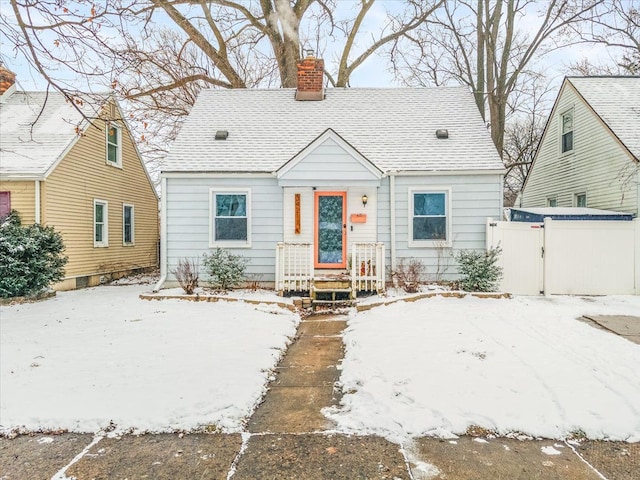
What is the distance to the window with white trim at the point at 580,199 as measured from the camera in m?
12.9

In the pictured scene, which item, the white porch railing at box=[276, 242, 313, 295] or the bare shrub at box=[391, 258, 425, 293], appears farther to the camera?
the white porch railing at box=[276, 242, 313, 295]

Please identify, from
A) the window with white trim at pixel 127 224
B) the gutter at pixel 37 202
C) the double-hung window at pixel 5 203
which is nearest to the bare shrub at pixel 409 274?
the gutter at pixel 37 202

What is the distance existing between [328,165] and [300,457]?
7.47m

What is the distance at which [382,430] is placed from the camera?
3357 millimetres

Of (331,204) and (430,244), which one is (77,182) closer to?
(331,204)

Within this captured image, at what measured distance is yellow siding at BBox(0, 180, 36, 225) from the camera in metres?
10.8

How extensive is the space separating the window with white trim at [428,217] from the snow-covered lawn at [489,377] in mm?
3352

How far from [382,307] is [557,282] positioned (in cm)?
426

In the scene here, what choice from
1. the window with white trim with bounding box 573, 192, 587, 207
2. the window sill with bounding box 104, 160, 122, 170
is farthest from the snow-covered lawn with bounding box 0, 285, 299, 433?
the window with white trim with bounding box 573, 192, 587, 207

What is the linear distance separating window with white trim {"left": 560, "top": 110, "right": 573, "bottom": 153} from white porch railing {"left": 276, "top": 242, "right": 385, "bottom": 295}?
8.46 m

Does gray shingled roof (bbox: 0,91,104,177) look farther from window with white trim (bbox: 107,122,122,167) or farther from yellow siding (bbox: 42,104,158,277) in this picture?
window with white trim (bbox: 107,122,122,167)

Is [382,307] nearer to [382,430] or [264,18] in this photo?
[382,430]

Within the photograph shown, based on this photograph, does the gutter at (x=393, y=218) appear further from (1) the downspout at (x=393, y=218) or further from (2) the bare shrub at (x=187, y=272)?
(2) the bare shrub at (x=187, y=272)

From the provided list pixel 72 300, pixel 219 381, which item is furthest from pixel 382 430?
pixel 72 300
